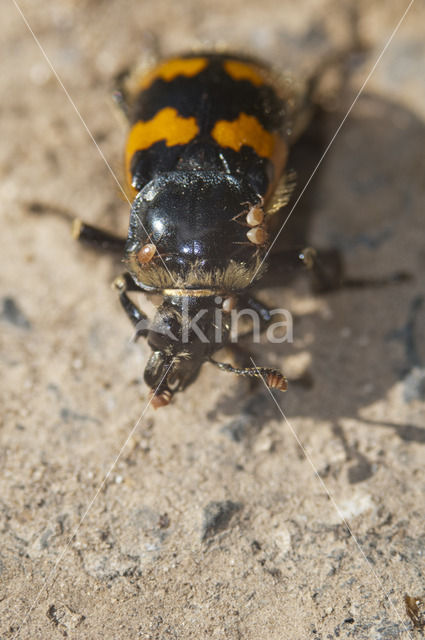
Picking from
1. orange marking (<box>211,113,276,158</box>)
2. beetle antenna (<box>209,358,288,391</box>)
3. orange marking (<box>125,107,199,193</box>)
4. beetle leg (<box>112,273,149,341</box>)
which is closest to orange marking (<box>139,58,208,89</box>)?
orange marking (<box>125,107,199,193</box>)

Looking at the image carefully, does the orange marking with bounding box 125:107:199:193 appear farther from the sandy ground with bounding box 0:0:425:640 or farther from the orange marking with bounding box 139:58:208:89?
the sandy ground with bounding box 0:0:425:640

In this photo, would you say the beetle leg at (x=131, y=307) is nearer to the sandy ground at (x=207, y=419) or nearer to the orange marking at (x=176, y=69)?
the sandy ground at (x=207, y=419)

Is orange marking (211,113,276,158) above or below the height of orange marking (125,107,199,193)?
below

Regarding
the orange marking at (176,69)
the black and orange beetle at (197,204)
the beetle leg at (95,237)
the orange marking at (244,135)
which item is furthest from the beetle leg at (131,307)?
the orange marking at (176,69)

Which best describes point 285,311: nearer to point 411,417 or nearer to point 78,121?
point 411,417

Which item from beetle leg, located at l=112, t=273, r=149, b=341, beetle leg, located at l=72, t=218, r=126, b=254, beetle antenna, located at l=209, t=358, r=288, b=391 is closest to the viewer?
beetle antenna, located at l=209, t=358, r=288, b=391

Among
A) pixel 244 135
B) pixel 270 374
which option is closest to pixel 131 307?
pixel 270 374
